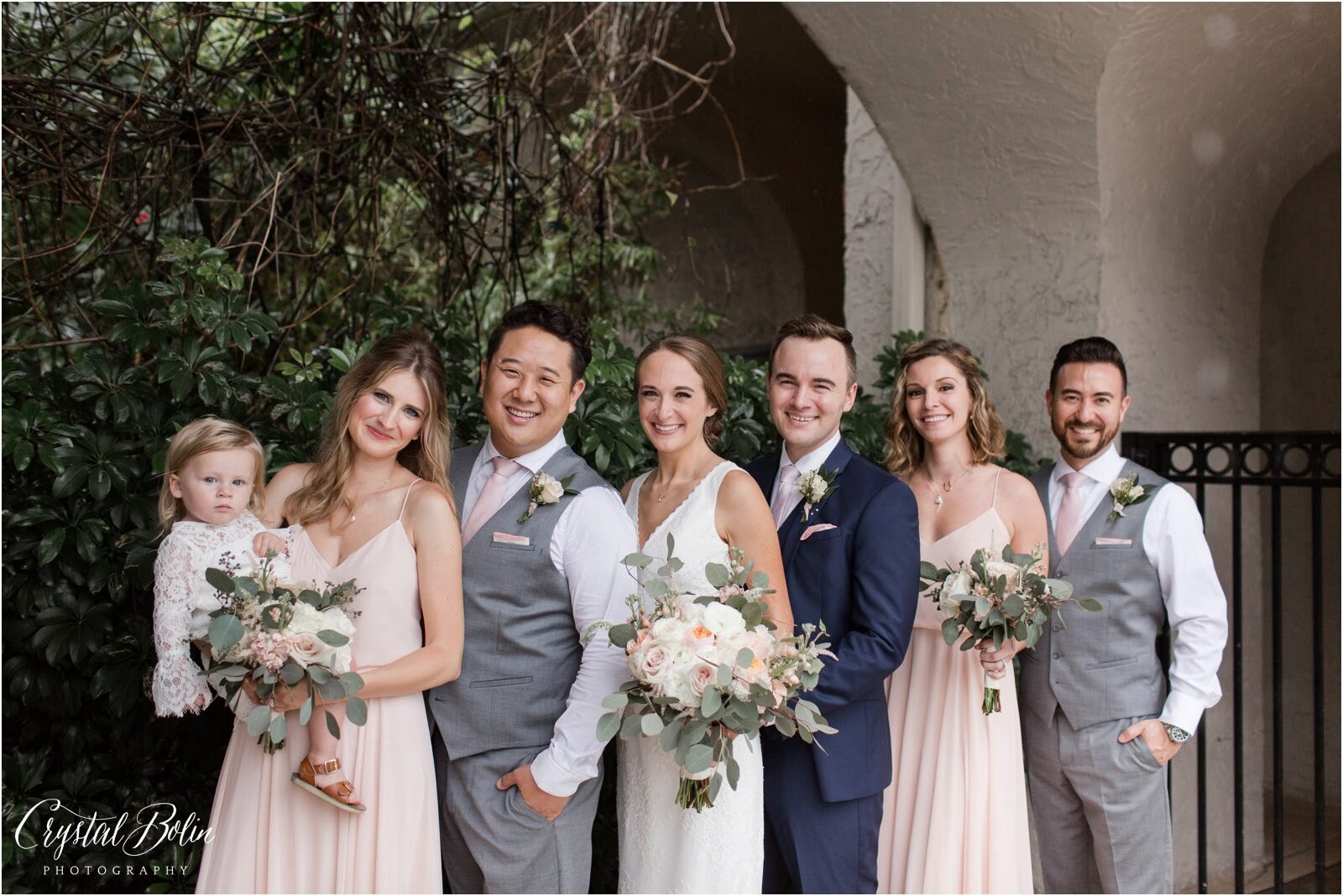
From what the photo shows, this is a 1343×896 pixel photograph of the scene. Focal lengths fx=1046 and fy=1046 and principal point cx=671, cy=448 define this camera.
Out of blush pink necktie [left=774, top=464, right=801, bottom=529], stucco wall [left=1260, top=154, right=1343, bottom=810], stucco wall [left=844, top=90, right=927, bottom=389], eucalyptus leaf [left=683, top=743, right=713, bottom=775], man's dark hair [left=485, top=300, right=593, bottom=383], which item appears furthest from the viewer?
stucco wall [left=1260, top=154, right=1343, bottom=810]

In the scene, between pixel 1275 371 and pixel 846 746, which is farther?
pixel 1275 371

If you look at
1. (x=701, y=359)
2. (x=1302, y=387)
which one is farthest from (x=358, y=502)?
(x=1302, y=387)

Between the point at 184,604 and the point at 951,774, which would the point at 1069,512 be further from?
the point at 184,604

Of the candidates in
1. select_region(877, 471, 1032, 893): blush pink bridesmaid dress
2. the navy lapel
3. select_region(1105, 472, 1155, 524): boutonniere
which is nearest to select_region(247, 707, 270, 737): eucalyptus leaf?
the navy lapel

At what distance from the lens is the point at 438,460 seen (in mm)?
2570

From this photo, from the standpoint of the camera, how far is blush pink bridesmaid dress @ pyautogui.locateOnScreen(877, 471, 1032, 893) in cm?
286

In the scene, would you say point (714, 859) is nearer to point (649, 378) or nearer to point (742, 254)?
point (649, 378)

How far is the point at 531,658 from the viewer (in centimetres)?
252

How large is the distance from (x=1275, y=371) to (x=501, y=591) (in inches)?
201

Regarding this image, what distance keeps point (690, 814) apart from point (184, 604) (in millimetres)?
1316

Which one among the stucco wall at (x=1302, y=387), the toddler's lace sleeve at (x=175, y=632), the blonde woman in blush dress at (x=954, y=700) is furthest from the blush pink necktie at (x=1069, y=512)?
the stucco wall at (x=1302, y=387)

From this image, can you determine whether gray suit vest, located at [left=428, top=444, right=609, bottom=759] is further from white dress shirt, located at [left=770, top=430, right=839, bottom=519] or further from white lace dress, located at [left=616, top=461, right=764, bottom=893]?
white dress shirt, located at [left=770, top=430, right=839, bottom=519]

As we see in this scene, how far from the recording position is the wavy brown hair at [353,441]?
2500 millimetres

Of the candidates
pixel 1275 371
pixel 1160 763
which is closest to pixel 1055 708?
pixel 1160 763
